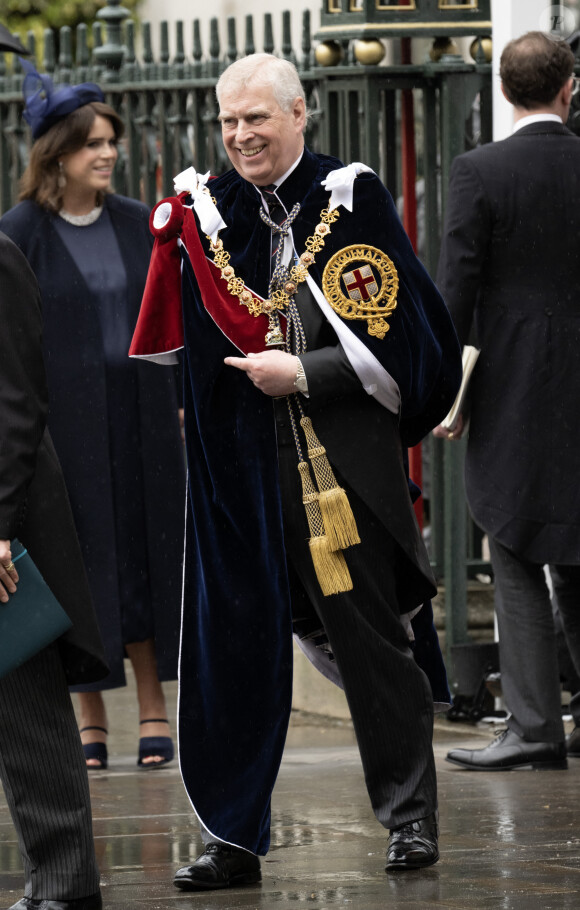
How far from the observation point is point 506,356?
21.0ft

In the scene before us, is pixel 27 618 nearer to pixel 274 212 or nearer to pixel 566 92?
pixel 274 212

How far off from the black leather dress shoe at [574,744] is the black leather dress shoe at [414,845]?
1.83m

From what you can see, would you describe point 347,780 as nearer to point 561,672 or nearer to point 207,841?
point 561,672

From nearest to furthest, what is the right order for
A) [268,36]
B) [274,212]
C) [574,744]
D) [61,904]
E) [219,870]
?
[61,904]
[219,870]
[274,212]
[574,744]
[268,36]

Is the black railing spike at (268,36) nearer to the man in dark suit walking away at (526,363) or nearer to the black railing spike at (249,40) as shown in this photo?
the black railing spike at (249,40)

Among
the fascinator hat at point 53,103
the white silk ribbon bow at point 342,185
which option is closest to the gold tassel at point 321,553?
the white silk ribbon bow at point 342,185

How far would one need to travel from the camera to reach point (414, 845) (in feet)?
15.9

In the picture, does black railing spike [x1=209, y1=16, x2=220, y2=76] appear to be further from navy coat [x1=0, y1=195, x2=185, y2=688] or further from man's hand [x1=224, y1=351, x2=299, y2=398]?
man's hand [x1=224, y1=351, x2=299, y2=398]

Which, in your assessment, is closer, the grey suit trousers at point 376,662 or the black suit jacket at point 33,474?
the black suit jacket at point 33,474

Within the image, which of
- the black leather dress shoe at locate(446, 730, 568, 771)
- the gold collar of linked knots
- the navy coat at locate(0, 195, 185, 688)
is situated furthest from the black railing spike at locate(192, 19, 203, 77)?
the gold collar of linked knots

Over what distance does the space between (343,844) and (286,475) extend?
3.46ft

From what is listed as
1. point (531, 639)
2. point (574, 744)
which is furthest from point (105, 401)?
point (574, 744)

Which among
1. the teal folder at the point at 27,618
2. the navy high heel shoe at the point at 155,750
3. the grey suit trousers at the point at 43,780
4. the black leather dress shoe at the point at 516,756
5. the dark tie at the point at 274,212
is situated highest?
the dark tie at the point at 274,212

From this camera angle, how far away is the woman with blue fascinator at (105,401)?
22.5ft
